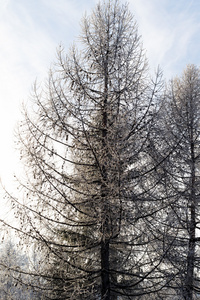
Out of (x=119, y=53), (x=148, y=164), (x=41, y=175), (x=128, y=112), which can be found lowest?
(x=41, y=175)

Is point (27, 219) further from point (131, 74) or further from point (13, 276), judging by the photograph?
point (131, 74)

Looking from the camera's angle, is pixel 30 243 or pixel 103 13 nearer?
pixel 30 243

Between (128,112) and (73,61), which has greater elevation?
(73,61)

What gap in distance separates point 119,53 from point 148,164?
2.70m

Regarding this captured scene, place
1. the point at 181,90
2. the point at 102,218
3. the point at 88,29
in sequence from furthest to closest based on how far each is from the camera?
1. the point at 181,90
2. the point at 88,29
3. the point at 102,218

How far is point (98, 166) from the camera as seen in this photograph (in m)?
4.92

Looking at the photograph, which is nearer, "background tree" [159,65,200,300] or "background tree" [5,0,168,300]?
"background tree" [5,0,168,300]

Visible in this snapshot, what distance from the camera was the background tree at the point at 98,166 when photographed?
484cm

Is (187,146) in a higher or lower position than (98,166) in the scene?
higher

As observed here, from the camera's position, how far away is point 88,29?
6535 mm

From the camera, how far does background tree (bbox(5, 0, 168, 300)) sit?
4.84m

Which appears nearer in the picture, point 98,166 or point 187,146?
point 98,166

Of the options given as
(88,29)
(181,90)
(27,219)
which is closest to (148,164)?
(27,219)

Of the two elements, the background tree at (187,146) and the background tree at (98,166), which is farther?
the background tree at (187,146)
